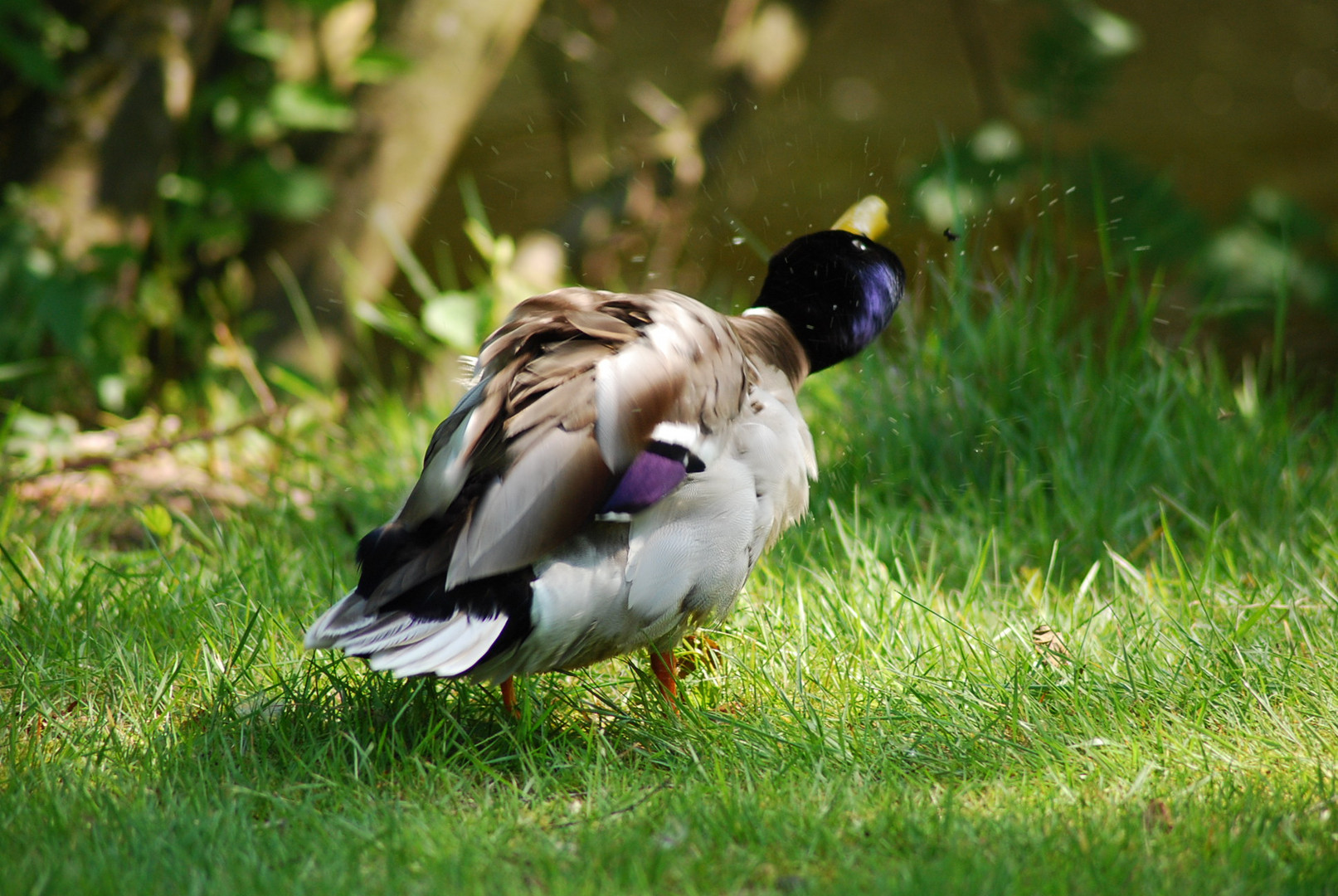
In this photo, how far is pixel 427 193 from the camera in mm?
5227

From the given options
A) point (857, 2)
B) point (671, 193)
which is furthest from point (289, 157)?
point (857, 2)

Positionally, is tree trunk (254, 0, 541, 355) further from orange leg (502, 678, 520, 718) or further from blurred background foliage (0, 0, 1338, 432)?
orange leg (502, 678, 520, 718)

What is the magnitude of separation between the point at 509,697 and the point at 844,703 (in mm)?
684

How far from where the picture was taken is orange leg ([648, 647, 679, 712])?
246 centimetres

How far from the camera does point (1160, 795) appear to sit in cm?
207

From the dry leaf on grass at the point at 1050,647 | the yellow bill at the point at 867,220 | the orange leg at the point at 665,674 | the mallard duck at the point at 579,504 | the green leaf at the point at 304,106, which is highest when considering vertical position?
the green leaf at the point at 304,106

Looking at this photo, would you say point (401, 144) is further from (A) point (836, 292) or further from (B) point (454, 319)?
(A) point (836, 292)

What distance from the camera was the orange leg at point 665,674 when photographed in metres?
2.46

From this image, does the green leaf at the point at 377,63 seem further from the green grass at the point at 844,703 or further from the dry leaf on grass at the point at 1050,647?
the dry leaf on grass at the point at 1050,647

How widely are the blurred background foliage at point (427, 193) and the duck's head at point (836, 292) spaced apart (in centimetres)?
93

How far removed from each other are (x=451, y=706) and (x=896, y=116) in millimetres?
5791

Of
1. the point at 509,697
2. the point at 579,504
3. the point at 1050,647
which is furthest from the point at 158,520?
the point at 1050,647

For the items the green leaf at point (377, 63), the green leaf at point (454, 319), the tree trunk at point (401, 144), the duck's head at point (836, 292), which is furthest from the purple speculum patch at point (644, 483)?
the tree trunk at point (401, 144)

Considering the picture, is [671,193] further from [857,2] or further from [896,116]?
[857,2]
